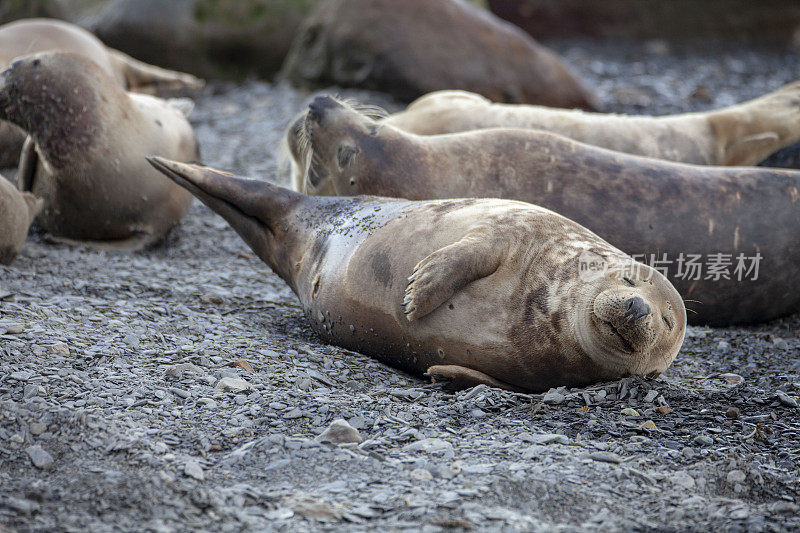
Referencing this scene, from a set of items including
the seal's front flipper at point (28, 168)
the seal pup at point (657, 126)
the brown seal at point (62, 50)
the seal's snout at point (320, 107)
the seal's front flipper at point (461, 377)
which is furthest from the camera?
the brown seal at point (62, 50)

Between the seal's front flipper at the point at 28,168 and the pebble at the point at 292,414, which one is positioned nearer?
the pebble at the point at 292,414

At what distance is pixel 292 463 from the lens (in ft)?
8.30

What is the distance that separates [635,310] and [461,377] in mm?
642

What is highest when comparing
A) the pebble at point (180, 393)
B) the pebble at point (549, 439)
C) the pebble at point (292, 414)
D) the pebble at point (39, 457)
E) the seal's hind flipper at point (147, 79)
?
the seal's hind flipper at point (147, 79)

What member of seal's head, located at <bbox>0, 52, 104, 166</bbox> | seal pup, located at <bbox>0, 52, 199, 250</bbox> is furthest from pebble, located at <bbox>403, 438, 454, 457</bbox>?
seal's head, located at <bbox>0, 52, 104, 166</bbox>

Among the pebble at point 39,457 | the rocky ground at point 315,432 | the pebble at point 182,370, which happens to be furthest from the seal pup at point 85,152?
the pebble at point 39,457

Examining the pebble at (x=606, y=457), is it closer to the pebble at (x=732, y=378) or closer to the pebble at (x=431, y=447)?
the pebble at (x=431, y=447)

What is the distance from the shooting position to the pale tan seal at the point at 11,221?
412cm

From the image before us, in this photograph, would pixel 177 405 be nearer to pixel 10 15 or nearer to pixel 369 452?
pixel 369 452

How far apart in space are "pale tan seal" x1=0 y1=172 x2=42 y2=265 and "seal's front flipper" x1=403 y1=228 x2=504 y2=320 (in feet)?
6.79

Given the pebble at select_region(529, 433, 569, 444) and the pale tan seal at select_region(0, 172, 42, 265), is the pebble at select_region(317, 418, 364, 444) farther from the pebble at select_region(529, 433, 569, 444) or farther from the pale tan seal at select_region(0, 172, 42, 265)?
the pale tan seal at select_region(0, 172, 42, 265)

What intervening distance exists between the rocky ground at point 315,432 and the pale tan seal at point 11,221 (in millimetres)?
123

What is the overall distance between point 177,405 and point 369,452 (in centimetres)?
66

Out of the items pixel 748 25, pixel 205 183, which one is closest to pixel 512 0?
pixel 748 25
